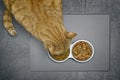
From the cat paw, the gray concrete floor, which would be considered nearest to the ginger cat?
the cat paw

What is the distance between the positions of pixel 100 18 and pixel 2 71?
0.80 meters

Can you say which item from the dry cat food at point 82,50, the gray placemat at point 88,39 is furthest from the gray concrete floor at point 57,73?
the dry cat food at point 82,50

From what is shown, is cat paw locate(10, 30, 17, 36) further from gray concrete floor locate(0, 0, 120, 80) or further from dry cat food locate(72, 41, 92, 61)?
dry cat food locate(72, 41, 92, 61)

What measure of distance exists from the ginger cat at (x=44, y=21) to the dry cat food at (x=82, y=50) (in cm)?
24

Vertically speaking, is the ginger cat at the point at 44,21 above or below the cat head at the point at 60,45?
above

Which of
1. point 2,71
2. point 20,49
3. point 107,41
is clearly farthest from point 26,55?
point 107,41

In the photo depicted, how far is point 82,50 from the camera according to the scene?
213 centimetres

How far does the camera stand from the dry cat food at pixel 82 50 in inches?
84.0

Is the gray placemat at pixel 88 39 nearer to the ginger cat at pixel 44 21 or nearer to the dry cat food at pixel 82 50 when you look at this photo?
the dry cat food at pixel 82 50

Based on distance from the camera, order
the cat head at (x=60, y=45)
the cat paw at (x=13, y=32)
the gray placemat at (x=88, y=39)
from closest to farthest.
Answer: the cat head at (x=60, y=45)
the cat paw at (x=13, y=32)
the gray placemat at (x=88, y=39)

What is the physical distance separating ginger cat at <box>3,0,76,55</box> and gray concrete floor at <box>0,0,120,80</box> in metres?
0.32

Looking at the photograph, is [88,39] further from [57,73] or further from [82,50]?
[57,73]

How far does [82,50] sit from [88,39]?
0.15 meters

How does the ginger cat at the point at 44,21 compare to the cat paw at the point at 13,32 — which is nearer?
the ginger cat at the point at 44,21
